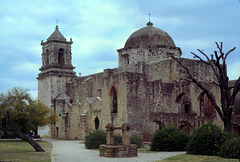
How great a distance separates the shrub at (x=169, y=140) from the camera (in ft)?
55.5

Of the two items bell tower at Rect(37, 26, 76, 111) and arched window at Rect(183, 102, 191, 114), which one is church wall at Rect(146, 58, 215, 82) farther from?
bell tower at Rect(37, 26, 76, 111)

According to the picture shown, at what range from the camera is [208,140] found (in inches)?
582

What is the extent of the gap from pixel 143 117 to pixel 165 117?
71.0 inches

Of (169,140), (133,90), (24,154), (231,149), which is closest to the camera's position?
(231,149)

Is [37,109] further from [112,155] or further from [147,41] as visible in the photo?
[112,155]

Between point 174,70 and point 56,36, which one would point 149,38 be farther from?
point 56,36

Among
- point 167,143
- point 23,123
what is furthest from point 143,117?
point 23,123

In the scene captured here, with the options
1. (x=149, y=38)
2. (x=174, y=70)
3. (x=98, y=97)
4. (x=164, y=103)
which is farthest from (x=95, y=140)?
(x=149, y=38)

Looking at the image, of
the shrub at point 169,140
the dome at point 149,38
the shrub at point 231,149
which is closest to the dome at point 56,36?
the dome at point 149,38

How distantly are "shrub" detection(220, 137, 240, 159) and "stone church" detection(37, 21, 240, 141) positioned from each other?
251 inches

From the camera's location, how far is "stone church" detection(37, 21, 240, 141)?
24.2 meters

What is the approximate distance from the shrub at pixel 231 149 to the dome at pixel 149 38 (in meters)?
18.5

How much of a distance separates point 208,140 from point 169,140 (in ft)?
8.13

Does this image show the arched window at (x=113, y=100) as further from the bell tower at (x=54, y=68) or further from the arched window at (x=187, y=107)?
the bell tower at (x=54, y=68)
